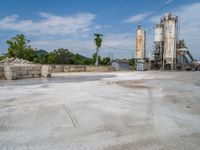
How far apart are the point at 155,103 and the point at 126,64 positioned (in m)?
41.9

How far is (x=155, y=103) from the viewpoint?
7.40m

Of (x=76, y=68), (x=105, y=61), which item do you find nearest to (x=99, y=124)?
(x=76, y=68)

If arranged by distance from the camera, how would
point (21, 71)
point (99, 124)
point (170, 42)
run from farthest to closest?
point (170, 42), point (21, 71), point (99, 124)

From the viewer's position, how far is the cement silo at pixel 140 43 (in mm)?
44500

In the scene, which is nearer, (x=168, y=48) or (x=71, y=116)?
(x=71, y=116)

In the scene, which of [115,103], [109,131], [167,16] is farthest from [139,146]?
[167,16]

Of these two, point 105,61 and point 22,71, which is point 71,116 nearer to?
point 22,71

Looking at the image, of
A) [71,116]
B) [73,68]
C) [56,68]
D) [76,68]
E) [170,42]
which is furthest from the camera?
[170,42]

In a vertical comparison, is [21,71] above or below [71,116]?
above

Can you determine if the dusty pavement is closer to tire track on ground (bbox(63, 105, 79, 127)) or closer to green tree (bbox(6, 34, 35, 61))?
tire track on ground (bbox(63, 105, 79, 127))

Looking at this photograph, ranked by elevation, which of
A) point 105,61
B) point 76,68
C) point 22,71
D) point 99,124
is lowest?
point 99,124

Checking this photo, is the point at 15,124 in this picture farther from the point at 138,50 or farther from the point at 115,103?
the point at 138,50

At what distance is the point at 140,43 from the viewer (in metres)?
44.7

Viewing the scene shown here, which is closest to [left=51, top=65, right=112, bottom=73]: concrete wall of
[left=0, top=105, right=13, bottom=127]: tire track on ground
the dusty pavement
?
the dusty pavement
